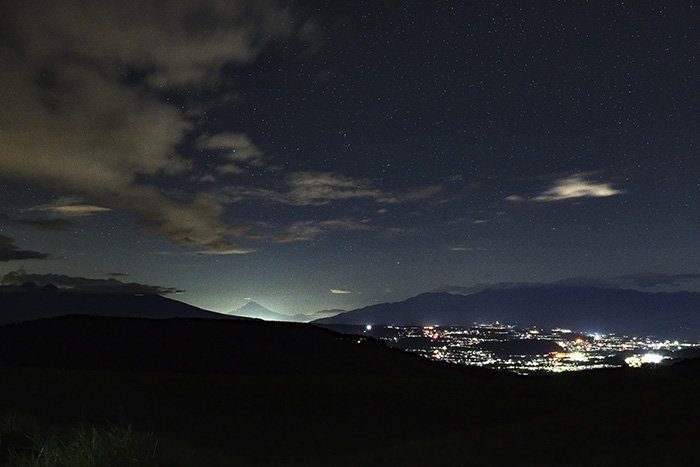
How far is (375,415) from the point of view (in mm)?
30156

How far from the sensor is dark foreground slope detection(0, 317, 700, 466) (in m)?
16.7

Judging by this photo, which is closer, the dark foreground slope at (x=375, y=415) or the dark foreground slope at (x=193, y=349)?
the dark foreground slope at (x=375, y=415)

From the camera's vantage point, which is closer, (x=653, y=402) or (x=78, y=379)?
(x=653, y=402)

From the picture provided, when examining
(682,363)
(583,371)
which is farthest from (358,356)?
(682,363)

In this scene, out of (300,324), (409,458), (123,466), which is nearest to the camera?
(123,466)

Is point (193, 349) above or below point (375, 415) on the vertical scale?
above

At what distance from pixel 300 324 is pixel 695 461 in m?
79.6

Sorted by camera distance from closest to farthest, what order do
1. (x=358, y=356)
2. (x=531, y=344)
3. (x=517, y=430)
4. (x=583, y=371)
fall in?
(x=517, y=430), (x=583, y=371), (x=358, y=356), (x=531, y=344)

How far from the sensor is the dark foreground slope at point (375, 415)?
54.9ft

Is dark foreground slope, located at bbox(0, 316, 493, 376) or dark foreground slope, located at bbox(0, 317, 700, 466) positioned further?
dark foreground slope, located at bbox(0, 316, 493, 376)

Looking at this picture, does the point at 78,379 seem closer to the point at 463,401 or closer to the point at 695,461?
the point at 463,401

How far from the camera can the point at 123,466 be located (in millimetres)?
10234

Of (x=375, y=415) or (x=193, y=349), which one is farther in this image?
(x=193, y=349)

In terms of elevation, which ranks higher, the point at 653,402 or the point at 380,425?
the point at 653,402
